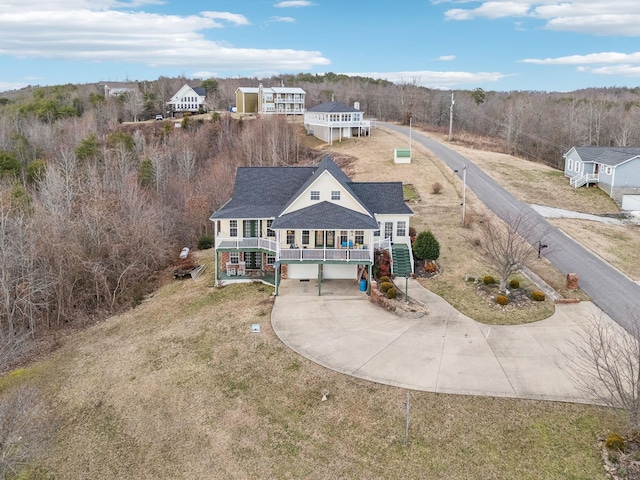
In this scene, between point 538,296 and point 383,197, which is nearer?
point 538,296

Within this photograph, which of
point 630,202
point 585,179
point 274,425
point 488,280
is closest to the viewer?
point 274,425

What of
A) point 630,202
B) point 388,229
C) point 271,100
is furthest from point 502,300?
point 271,100

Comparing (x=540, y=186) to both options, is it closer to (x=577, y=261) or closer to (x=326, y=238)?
(x=577, y=261)

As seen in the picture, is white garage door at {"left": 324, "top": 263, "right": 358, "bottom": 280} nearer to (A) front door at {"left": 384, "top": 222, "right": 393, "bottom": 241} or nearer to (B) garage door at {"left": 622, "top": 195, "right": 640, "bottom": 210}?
(A) front door at {"left": 384, "top": 222, "right": 393, "bottom": 241}

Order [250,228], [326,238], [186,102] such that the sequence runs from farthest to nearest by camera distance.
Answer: [186,102]
[250,228]
[326,238]

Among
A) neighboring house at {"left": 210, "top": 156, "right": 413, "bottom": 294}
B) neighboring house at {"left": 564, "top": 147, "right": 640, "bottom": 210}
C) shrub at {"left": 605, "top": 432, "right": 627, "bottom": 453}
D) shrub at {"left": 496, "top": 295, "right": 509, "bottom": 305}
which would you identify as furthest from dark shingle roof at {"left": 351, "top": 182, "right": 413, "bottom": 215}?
neighboring house at {"left": 564, "top": 147, "right": 640, "bottom": 210}

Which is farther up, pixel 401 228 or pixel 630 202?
pixel 630 202

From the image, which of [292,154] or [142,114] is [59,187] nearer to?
[292,154]

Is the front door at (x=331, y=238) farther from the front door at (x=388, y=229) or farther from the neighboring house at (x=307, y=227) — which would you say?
the front door at (x=388, y=229)
